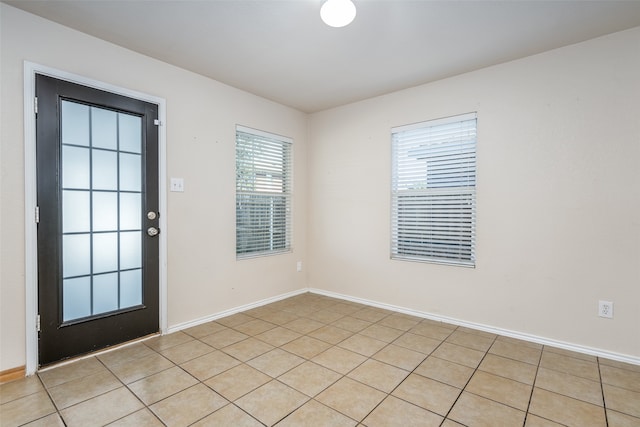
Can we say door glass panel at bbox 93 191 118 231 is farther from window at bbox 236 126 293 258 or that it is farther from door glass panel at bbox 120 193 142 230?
window at bbox 236 126 293 258

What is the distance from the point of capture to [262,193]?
3.93 metres

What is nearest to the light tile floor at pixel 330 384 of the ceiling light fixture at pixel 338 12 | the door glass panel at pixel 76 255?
the door glass panel at pixel 76 255

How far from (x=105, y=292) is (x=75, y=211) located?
693 millimetres

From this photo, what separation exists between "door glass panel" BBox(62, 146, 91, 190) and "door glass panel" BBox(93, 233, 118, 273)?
0.42 metres

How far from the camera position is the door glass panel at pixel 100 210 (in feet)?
7.98

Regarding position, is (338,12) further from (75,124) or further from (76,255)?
(76,255)

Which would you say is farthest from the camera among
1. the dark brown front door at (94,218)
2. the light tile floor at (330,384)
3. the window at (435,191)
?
the window at (435,191)

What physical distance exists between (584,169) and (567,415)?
1.87 meters

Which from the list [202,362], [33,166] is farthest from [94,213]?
[202,362]

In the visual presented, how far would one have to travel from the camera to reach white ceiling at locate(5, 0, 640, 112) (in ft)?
7.09

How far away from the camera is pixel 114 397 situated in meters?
1.98

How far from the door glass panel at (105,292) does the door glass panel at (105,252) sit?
7 centimetres

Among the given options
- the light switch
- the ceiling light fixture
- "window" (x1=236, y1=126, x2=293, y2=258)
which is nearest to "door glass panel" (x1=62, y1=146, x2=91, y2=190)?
the light switch

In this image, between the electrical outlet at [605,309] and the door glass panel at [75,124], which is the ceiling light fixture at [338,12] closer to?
the door glass panel at [75,124]
